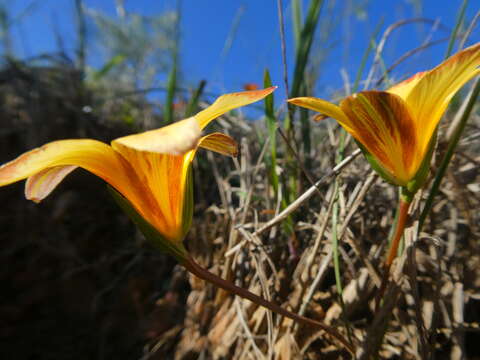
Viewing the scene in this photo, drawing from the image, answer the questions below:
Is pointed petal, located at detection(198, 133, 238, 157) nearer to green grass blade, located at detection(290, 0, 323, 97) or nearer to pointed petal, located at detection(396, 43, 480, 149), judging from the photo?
pointed petal, located at detection(396, 43, 480, 149)

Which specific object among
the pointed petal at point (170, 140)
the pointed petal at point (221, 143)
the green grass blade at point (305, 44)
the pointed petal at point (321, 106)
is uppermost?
the green grass blade at point (305, 44)

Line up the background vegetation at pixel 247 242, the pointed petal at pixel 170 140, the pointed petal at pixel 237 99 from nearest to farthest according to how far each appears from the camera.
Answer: the pointed petal at pixel 170 140 < the pointed petal at pixel 237 99 < the background vegetation at pixel 247 242

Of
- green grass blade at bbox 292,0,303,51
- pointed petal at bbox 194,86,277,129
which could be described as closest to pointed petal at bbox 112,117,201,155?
pointed petal at bbox 194,86,277,129

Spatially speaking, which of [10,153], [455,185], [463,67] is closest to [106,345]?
[10,153]

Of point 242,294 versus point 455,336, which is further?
point 455,336

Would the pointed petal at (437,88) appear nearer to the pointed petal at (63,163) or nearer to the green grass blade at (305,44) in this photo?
the pointed petal at (63,163)

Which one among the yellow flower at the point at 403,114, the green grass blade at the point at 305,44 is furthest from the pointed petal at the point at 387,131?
the green grass blade at the point at 305,44

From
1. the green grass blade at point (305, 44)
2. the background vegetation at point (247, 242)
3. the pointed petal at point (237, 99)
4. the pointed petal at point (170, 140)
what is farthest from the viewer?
the green grass blade at point (305, 44)

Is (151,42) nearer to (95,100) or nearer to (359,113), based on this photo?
(95,100)
